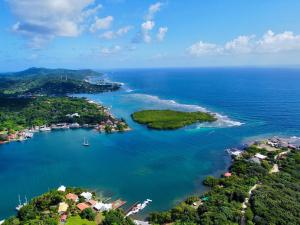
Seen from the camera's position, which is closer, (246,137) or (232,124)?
(246,137)

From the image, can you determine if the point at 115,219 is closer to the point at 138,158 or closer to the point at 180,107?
the point at 138,158

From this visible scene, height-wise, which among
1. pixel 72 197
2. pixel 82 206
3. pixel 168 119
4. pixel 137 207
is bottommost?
pixel 137 207

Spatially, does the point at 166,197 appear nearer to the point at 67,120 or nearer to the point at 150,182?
the point at 150,182

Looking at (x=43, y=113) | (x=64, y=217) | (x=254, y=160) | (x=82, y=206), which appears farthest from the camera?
(x=43, y=113)

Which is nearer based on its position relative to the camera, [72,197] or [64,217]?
[64,217]

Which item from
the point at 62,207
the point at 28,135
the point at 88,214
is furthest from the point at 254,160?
the point at 28,135

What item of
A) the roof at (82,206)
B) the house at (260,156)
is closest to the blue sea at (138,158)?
the roof at (82,206)

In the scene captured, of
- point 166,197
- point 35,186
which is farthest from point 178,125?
point 35,186
